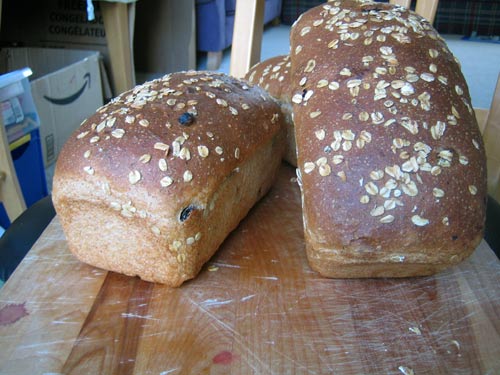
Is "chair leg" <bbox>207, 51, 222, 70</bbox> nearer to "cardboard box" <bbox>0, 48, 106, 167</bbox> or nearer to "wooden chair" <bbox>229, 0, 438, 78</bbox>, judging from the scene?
"cardboard box" <bbox>0, 48, 106, 167</bbox>

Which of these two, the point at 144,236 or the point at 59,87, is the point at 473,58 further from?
the point at 144,236

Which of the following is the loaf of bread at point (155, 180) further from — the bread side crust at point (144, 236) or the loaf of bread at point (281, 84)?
the loaf of bread at point (281, 84)

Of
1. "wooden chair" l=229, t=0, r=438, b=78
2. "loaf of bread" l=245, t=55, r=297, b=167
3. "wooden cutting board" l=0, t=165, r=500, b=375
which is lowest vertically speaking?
"wooden cutting board" l=0, t=165, r=500, b=375

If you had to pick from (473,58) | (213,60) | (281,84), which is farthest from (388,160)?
(473,58)

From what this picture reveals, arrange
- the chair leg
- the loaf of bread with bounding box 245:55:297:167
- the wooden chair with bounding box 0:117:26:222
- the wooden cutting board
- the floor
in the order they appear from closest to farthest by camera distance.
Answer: the wooden cutting board < the loaf of bread with bounding box 245:55:297:167 < the wooden chair with bounding box 0:117:26:222 < the floor < the chair leg

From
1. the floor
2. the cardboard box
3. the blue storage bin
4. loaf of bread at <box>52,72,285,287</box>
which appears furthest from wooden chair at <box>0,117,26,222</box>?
the floor

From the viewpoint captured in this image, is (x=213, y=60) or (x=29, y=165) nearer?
(x=29, y=165)

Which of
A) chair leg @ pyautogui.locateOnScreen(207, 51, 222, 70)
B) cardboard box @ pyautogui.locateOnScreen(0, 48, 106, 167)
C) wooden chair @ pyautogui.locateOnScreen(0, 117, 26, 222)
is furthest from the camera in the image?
chair leg @ pyautogui.locateOnScreen(207, 51, 222, 70)
